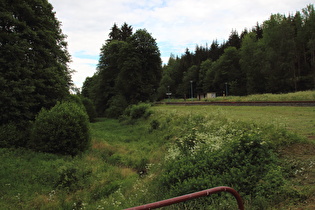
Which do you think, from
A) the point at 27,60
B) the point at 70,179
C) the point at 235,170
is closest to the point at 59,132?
the point at 70,179

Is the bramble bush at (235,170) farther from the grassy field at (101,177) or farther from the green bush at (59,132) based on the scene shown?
the green bush at (59,132)

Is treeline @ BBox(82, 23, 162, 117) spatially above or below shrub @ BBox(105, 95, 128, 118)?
above

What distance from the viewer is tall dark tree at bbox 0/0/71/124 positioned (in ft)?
47.6

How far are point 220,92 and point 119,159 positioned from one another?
72.2m

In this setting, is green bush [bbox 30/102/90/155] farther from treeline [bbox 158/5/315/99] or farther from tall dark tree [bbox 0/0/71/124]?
treeline [bbox 158/5/315/99]

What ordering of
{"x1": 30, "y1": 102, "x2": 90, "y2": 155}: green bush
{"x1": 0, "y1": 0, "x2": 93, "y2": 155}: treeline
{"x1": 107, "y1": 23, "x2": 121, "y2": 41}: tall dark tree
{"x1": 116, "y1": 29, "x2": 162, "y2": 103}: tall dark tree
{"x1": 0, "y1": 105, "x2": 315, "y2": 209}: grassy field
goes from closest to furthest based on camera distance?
{"x1": 0, "y1": 105, "x2": 315, "y2": 209}: grassy field, {"x1": 30, "y1": 102, "x2": 90, "y2": 155}: green bush, {"x1": 0, "y1": 0, "x2": 93, "y2": 155}: treeline, {"x1": 116, "y1": 29, "x2": 162, "y2": 103}: tall dark tree, {"x1": 107, "y1": 23, "x2": 121, "y2": 41}: tall dark tree

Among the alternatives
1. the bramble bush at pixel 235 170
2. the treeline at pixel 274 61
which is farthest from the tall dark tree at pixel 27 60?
the treeline at pixel 274 61

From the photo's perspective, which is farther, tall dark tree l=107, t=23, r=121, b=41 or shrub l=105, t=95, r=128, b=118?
tall dark tree l=107, t=23, r=121, b=41

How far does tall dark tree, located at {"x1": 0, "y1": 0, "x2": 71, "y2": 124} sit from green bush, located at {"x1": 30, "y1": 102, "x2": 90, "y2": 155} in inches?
90.5

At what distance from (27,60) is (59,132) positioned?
684cm

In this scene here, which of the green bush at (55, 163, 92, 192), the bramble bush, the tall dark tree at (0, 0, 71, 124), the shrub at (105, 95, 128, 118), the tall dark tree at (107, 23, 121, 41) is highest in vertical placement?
the tall dark tree at (107, 23, 121, 41)

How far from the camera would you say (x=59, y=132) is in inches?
534

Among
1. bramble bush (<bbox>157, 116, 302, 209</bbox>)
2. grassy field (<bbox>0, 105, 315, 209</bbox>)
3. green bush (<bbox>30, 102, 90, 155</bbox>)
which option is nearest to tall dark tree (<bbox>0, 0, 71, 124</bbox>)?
green bush (<bbox>30, 102, 90, 155</bbox>)

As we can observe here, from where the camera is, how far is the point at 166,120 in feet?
66.2
